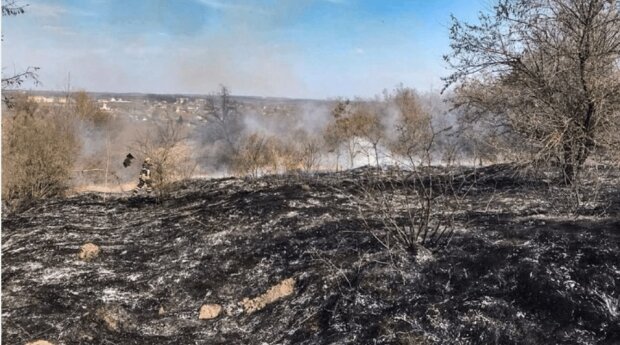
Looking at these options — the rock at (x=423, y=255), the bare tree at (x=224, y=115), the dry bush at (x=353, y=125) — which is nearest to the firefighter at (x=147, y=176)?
the rock at (x=423, y=255)

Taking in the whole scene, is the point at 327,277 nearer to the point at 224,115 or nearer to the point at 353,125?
the point at 353,125

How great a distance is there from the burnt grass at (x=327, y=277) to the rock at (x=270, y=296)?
7 cm

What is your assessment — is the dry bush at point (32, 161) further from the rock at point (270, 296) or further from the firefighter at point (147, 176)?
the rock at point (270, 296)

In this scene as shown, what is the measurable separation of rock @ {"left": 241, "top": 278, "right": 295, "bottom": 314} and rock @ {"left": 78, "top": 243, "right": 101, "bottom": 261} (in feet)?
7.98

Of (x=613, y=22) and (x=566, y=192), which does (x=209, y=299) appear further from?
(x=613, y=22)

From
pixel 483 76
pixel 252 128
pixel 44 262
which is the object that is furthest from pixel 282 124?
pixel 44 262

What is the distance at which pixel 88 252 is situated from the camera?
690 centimetres

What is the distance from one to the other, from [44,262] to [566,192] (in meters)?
6.53

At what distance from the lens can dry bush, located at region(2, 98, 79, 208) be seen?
10320 mm

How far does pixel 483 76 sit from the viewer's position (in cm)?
909

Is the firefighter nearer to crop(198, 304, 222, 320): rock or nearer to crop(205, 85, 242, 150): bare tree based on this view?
crop(198, 304, 222, 320): rock

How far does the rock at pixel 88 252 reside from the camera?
22.4 feet

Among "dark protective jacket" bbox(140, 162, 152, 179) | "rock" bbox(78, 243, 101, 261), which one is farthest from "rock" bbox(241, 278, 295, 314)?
"dark protective jacket" bbox(140, 162, 152, 179)

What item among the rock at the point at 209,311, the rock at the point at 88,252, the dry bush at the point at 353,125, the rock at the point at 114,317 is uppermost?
the dry bush at the point at 353,125
